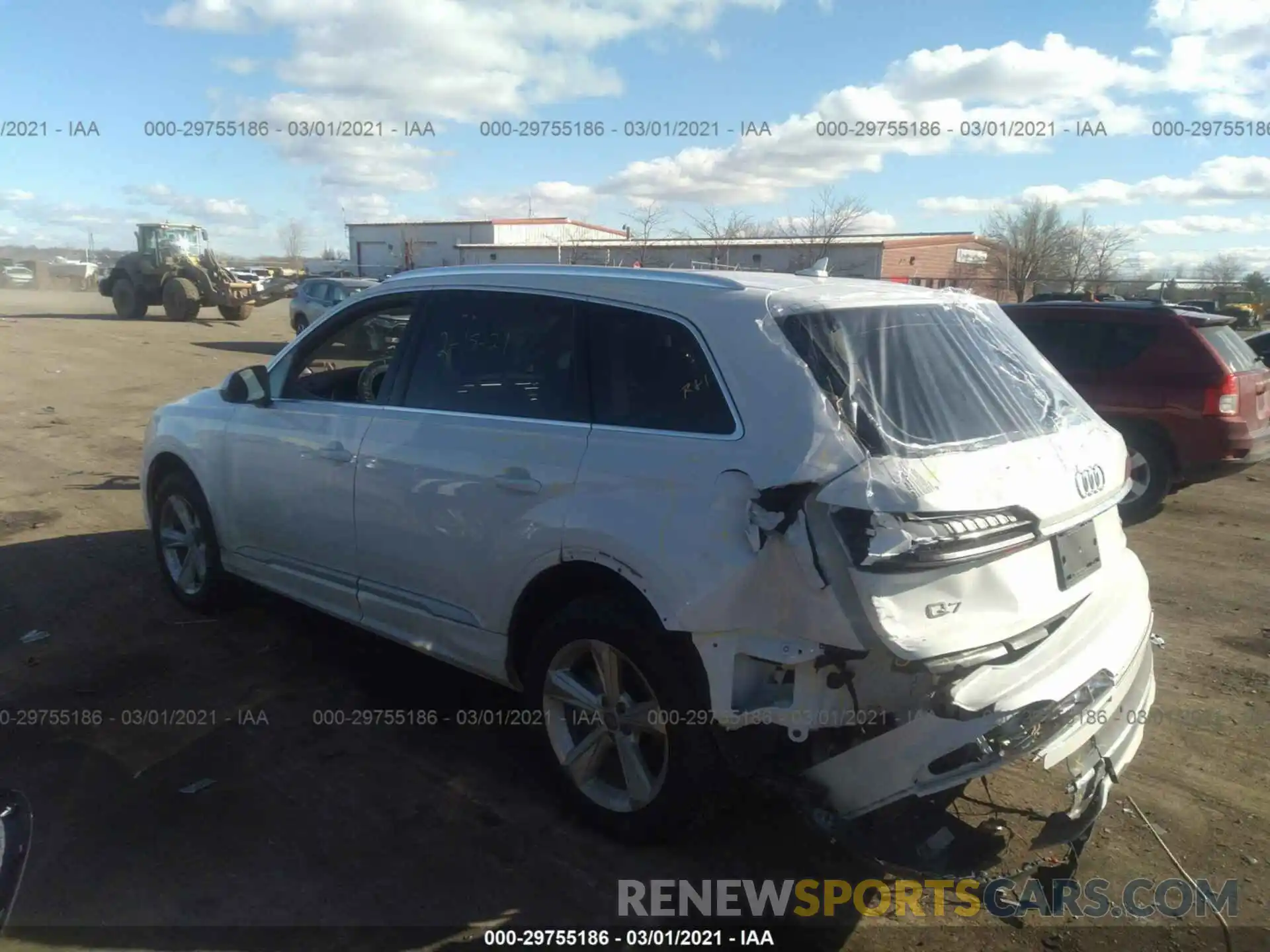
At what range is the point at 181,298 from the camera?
88.3 ft

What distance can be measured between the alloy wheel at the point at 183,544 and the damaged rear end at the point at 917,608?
3.55 m

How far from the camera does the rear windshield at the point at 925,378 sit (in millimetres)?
2916

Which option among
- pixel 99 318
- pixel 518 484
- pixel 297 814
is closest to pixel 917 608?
pixel 518 484

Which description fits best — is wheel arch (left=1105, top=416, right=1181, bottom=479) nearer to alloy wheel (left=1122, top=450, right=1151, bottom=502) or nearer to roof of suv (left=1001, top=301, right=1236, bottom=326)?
alloy wheel (left=1122, top=450, right=1151, bottom=502)

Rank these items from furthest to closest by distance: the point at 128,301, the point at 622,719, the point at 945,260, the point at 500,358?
1. the point at 945,260
2. the point at 128,301
3. the point at 500,358
4. the point at 622,719

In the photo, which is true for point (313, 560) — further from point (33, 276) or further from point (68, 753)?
point (33, 276)

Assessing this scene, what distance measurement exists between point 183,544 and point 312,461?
159 centimetres

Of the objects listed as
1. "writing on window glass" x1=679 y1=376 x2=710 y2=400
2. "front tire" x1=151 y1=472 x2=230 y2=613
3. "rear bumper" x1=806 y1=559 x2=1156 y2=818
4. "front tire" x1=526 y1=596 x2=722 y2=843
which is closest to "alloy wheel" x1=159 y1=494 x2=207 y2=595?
"front tire" x1=151 y1=472 x2=230 y2=613

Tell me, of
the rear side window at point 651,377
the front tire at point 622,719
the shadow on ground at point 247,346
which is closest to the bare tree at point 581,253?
the rear side window at point 651,377

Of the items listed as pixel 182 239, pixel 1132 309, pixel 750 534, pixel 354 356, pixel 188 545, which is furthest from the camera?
pixel 182 239

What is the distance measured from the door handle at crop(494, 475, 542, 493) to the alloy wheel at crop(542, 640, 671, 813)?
0.57 meters

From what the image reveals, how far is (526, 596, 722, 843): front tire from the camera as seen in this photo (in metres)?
3.05

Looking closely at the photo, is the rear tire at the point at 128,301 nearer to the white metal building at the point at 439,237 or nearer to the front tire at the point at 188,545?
the white metal building at the point at 439,237

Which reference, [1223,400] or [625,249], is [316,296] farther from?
[1223,400]
